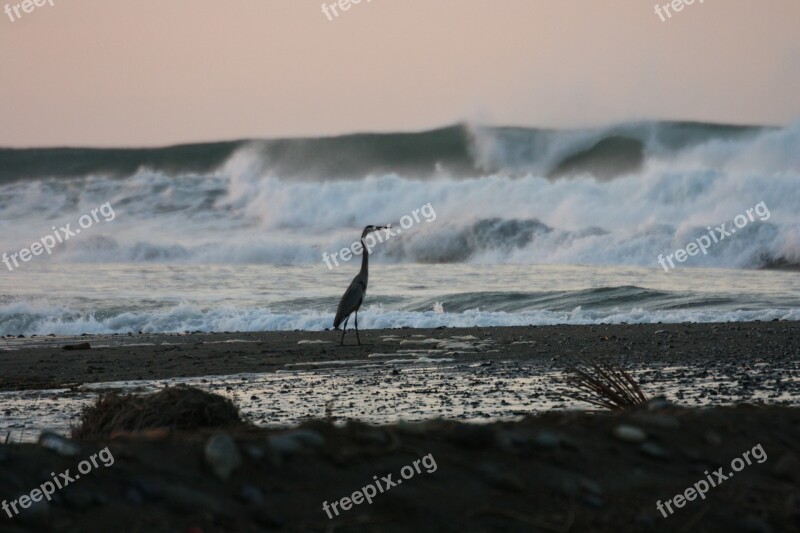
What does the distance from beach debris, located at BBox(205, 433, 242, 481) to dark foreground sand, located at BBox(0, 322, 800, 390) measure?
19.3 feet

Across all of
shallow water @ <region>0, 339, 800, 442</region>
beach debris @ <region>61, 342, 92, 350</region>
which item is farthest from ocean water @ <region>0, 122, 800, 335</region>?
shallow water @ <region>0, 339, 800, 442</region>

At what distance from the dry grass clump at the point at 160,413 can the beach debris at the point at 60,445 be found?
77 cm

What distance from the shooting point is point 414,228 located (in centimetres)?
3089

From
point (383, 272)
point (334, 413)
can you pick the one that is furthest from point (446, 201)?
point (334, 413)

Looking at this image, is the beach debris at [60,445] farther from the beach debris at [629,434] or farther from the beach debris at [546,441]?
the beach debris at [629,434]

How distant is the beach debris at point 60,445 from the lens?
3609mm

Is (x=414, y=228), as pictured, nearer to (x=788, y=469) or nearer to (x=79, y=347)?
(x=79, y=347)

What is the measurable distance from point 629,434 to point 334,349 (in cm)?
832

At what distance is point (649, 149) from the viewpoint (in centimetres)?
3709

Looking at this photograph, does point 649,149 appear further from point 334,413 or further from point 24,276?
point 334,413

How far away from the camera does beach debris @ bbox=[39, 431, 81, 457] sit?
142 inches

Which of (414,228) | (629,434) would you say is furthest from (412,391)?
(414,228)

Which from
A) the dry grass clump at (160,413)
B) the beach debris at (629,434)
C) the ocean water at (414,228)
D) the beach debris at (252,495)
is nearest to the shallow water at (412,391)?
the dry grass clump at (160,413)

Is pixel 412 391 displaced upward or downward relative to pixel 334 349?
upward
